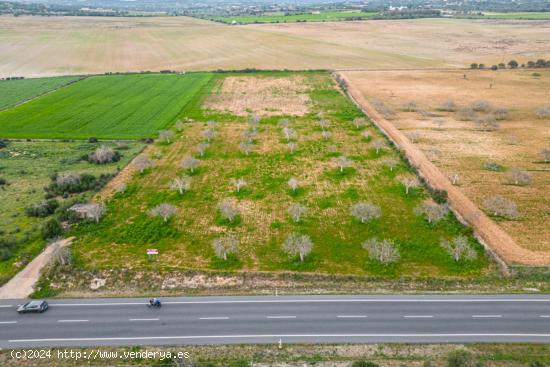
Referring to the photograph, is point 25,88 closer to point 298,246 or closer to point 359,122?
point 359,122

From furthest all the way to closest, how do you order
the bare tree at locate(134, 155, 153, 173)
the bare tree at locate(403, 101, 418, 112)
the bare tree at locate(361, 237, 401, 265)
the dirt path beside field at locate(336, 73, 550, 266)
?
the bare tree at locate(403, 101, 418, 112) → the bare tree at locate(134, 155, 153, 173) → the dirt path beside field at locate(336, 73, 550, 266) → the bare tree at locate(361, 237, 401, 265)

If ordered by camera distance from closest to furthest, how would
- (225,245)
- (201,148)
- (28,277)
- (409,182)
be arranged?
(28,277) < (225,245) < (409,182) < (201,148)

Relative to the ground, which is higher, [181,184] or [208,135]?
[208,135]

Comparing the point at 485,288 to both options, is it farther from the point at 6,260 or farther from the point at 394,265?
the point at 6,260

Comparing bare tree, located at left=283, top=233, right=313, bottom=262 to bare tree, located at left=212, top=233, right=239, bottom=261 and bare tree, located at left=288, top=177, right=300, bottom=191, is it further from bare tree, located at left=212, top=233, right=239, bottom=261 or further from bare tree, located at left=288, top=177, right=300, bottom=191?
bare tree, located at left=288, top=177, right=300, bottom=191

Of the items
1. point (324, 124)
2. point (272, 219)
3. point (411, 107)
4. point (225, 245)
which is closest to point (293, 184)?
point (272, 219)

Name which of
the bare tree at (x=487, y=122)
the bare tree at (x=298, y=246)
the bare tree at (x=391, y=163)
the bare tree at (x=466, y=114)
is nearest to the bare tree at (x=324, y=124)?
the bare tree at (x=391, y=163)

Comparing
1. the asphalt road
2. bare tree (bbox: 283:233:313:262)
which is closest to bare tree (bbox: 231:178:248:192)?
bare tree (bbox: 283:233:313:262)
